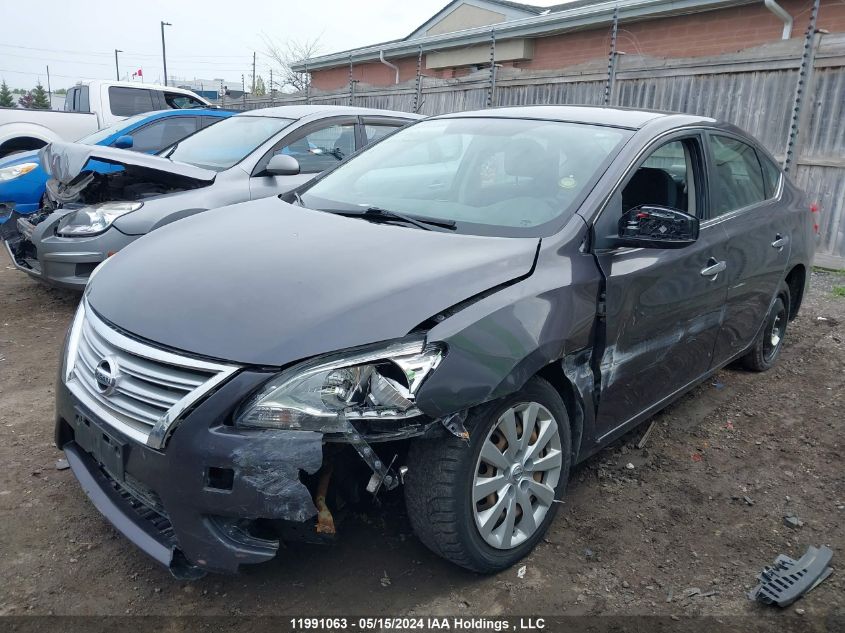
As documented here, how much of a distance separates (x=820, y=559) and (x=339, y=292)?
7.26ft

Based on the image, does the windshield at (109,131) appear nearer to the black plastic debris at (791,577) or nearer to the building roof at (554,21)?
the black plastic debris at (791,577)

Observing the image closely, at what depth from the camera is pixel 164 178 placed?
5.13 meters

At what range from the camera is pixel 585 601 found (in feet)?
8.08

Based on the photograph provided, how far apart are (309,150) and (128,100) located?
272 inches

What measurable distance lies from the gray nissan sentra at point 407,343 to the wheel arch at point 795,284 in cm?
148

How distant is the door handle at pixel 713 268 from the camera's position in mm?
3373

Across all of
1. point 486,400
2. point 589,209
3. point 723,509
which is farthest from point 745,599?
point 589,209

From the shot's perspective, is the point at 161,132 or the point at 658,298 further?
the point at 161,132

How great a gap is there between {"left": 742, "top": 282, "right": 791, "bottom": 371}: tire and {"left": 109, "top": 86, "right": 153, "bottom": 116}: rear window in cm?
1035

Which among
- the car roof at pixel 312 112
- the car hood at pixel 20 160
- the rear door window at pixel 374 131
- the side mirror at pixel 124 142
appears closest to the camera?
the car roof at pixel 312 112

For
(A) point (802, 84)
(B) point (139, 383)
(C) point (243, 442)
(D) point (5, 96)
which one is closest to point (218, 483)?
(C) point (243, 442)

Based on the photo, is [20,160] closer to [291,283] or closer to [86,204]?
[86,204]

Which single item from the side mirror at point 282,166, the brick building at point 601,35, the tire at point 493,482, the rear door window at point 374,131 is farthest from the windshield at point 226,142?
the brick building at point 601,35

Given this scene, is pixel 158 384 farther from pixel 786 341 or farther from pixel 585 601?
pixel 786 341
